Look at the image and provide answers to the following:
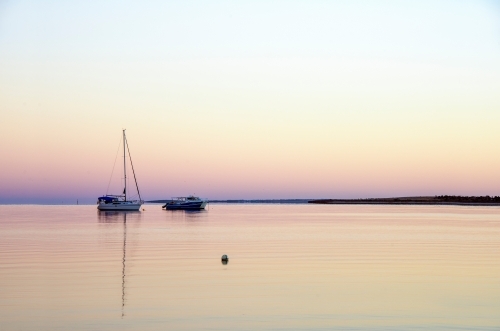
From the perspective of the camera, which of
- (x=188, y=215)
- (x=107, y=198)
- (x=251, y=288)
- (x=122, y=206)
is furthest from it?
(x=107, y=198)

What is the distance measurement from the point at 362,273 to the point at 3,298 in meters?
13.6

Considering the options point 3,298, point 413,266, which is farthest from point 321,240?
point 3,298

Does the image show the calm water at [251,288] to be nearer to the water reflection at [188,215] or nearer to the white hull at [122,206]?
the water reflection at [188,215]

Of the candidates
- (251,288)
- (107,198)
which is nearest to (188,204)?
(107,198)

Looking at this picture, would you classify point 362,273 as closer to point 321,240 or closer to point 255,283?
point 255,283

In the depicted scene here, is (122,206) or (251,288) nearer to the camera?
(251,288)

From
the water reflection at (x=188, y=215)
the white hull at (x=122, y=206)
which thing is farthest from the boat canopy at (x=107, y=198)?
the water reflection at (x=188, y=215)

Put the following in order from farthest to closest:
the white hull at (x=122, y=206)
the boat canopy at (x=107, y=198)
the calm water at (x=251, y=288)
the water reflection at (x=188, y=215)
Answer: the boat canopy at (x=107, y=198) < the white hull at (x=122, y=206) < the water reflection at (x=188, y=215) < the calm water at (x=251, y=288)

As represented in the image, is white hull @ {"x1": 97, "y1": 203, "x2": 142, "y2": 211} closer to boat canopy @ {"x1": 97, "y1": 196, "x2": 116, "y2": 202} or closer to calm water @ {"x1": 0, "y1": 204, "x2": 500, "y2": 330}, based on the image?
boat canopy @ {"x1": 97, "y1": 196, "x2": 116, "y2": 202}

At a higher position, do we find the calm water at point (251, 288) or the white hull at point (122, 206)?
the white hull at point (122, 206)

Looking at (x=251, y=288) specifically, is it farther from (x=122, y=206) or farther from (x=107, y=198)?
(x=107, y=198)

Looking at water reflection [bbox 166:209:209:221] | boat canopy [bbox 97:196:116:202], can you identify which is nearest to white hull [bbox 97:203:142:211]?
boat canopy [bbox 97:196:116:202]

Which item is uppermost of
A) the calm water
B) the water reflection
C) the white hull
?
the white hull

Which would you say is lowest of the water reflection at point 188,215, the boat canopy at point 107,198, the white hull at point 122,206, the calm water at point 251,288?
the calm water at point 251,288
